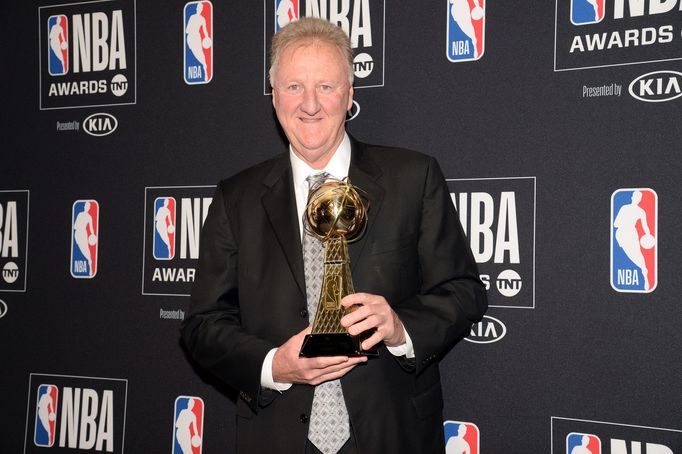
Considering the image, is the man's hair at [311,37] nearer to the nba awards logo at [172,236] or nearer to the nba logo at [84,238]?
the nba awards logo at [172,236]

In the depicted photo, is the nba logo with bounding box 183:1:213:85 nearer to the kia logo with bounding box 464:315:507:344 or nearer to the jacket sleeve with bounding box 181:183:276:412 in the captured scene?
the jacket sleeve with bounding box 181:183:276:412

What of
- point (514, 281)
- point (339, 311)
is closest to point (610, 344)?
point (514, 281)

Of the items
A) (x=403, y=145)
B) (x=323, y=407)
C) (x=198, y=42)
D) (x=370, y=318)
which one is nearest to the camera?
(x=370, y=318)

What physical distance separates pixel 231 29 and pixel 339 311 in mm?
1435

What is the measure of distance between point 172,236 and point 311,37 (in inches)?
44.6

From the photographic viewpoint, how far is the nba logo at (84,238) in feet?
8.54

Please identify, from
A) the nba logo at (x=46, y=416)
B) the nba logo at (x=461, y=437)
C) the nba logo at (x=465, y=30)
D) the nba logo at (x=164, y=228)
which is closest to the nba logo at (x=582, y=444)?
the nba logo at (x=461, y=437)

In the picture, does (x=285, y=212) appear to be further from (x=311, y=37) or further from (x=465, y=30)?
(x=465, y=30)

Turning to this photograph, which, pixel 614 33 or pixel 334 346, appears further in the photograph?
pixel 614 33

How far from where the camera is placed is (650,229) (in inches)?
75.4

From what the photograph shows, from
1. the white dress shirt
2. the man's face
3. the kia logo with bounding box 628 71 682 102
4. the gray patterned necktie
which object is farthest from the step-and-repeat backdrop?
the man's face

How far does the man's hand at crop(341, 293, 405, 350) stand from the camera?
4.36 feet

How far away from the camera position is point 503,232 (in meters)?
2.07

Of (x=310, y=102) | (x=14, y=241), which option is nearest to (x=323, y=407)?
(x=310, y=102)
